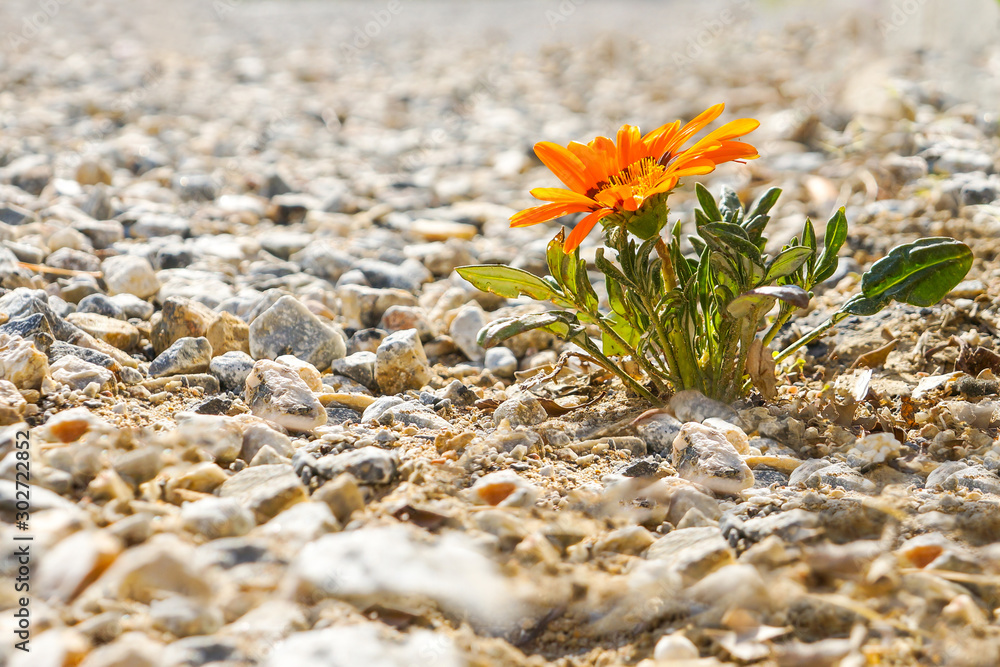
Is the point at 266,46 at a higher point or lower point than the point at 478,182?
higher

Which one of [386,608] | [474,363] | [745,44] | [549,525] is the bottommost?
[386,608]

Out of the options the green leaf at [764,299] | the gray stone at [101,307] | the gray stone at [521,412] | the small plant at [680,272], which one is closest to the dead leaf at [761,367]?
the small plant at [680,272]

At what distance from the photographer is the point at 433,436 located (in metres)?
1.84

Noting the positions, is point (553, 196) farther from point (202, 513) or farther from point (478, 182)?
point (478, 182)

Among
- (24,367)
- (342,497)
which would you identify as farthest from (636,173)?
(24,367)

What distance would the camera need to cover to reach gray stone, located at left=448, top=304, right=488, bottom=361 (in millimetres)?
2570

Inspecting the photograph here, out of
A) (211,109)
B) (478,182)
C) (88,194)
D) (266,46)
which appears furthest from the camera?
(266,46)

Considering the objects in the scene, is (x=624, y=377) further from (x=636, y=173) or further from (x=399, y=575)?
Result: (x=399, y=575)

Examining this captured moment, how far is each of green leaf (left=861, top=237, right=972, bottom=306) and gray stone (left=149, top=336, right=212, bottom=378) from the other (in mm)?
1699

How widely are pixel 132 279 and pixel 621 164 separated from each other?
176 cm

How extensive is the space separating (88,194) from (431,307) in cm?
183

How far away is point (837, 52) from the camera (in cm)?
766

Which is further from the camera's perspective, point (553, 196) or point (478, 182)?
point (478, 182)

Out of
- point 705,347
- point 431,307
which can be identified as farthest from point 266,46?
point 705,347
